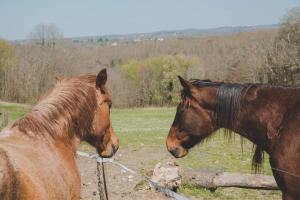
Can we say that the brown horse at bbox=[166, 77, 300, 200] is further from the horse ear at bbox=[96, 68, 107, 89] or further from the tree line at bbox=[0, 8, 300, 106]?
the tree line at bbox=[0, 8, 300, 106]

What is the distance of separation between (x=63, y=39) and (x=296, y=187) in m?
75.8

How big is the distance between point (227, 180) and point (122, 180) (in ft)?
8.11

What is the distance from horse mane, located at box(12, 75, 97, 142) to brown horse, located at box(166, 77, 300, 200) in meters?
1.41

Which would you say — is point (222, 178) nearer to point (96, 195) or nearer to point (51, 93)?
point (96, 195)

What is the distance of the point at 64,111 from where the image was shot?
354 centimetres

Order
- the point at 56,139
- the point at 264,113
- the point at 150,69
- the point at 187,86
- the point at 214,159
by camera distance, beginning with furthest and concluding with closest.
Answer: the point at 150,69 → the point at 214,159 → the point at 187,86 → the point at 264,113 → the point at 56,139

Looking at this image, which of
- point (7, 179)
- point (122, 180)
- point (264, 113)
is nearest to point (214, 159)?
point (122, 180)

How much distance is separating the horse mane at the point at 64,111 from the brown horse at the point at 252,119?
4.63ft

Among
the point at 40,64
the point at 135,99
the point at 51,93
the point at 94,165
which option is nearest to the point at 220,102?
the point at 51,93

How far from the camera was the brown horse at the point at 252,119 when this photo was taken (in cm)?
401

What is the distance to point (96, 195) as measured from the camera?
25.9ft

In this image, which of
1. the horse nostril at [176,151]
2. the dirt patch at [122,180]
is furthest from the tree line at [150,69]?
the horse nostril at [176,151]

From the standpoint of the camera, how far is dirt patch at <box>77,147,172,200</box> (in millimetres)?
7836

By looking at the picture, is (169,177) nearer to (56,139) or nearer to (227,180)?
(227,180)
